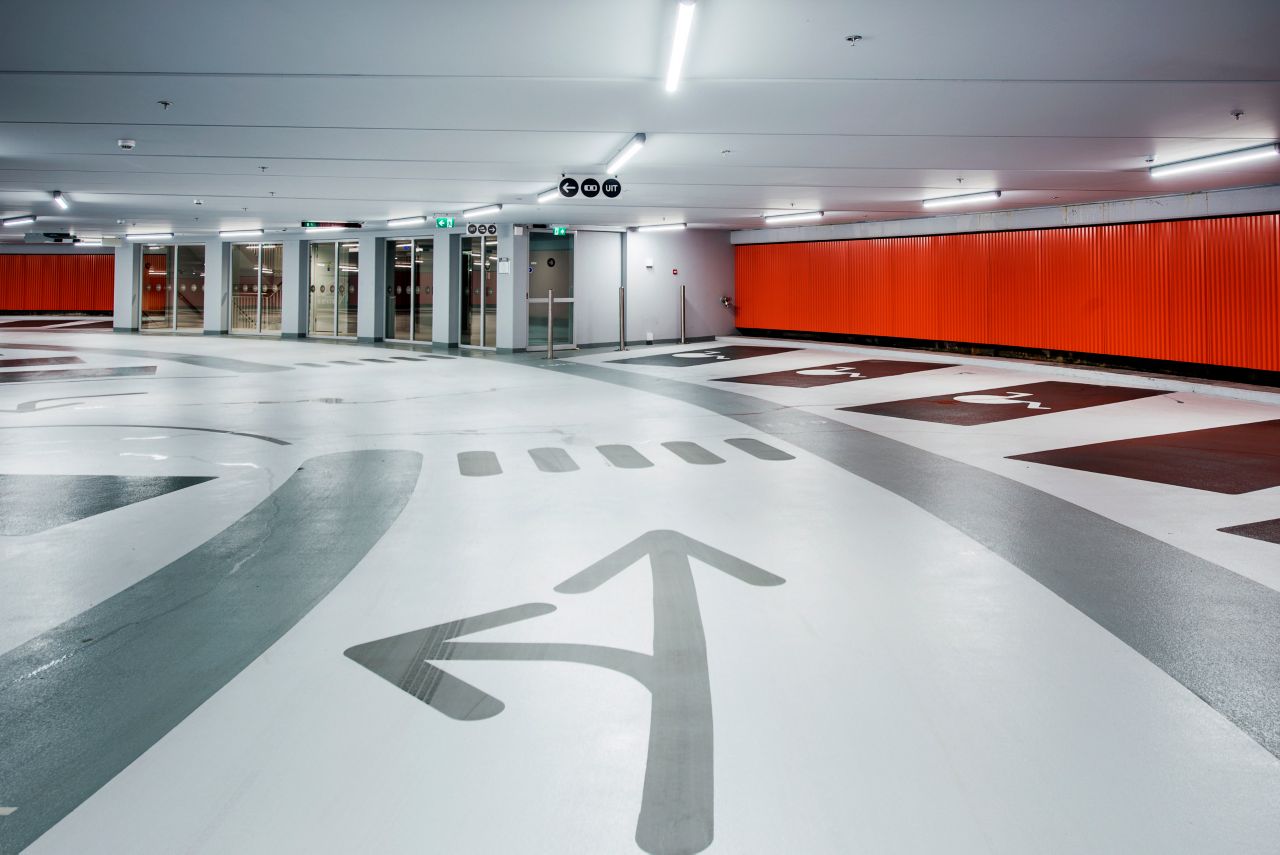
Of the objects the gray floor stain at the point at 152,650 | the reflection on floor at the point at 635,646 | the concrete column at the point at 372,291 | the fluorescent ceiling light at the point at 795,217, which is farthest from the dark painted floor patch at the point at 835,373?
the concrete column at the point at 372,291

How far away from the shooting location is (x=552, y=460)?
8016mm

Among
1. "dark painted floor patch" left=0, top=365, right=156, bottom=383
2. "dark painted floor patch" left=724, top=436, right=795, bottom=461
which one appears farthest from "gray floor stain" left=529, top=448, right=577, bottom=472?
"dark painted floor patch" left=0, top=365, right=156, bottom=383

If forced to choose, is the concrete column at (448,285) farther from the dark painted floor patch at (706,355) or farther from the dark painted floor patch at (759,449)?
the dark painted floor patch at (759,449)

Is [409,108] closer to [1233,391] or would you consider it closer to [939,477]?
[939,477]

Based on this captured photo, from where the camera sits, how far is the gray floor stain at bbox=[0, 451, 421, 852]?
2811 mm

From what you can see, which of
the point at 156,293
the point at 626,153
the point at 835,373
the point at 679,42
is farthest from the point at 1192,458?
the point at 156,293

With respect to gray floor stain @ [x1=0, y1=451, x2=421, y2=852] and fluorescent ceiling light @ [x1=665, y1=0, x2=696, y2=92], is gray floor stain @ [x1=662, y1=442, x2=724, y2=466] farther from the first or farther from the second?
fluorescent ceiling light @ [x1=665, y1=0, x2=696, y2=92]

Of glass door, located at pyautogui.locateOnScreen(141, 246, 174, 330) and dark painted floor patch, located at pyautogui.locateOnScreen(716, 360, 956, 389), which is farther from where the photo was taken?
glass door, located at pyautogui.locateOnScreen(141, 246, 174, 330)

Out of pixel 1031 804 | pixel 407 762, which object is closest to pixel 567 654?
pixel 407 762

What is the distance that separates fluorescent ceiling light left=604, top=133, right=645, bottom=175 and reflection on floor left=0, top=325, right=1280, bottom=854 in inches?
143

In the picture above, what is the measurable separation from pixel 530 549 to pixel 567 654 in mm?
1605

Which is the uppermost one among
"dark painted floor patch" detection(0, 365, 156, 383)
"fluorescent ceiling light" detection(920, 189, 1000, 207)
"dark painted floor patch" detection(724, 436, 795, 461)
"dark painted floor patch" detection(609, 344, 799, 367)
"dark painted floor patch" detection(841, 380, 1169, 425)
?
"fluorescent ceiling light" detection(920, 189, 1000, 207)

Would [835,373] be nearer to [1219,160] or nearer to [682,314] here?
[1219,160]

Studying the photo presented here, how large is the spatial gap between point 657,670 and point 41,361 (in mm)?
17458
